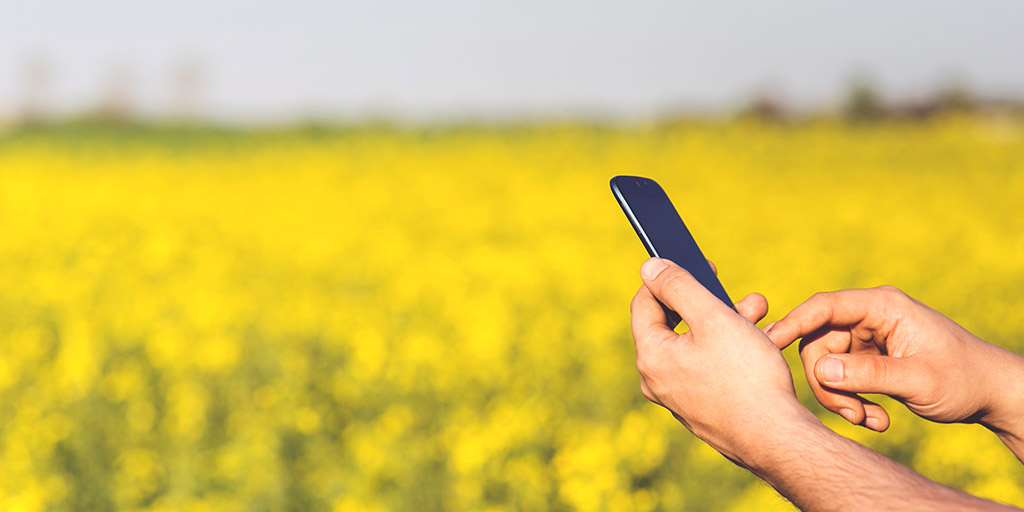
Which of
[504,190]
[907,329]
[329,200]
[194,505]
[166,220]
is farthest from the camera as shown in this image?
[504,190]

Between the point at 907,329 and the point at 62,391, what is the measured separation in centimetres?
327

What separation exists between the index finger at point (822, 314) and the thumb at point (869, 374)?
0.21 feet

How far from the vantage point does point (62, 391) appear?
3475 millimetres

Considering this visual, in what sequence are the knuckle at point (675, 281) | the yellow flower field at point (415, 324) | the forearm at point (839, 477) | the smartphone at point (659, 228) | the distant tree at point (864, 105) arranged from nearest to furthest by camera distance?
the forearm at point (839, 477) → the knuckle at point (675, 281) → the smartphone at point (659, 228) → the yellow flower field at point (415, 324) → the distant tree at point (864, 105)

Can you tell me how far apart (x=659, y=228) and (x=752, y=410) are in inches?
12.1

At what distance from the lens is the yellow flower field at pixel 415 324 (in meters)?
2.69

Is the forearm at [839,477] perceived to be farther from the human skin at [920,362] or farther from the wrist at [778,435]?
the human skin at [920,362]

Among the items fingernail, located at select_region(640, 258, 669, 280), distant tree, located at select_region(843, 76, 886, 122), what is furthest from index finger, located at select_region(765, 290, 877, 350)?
distant tree, located at select_region(843, 76, 886, 122)

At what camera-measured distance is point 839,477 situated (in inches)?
34.6

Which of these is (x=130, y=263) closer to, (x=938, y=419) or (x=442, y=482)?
(x=442, y=482)

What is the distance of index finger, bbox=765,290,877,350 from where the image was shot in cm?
117

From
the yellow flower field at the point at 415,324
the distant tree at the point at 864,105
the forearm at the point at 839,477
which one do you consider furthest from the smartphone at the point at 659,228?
the distant tree at the point at 864,105

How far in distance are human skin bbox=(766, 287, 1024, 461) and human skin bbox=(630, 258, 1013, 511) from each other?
21 cm

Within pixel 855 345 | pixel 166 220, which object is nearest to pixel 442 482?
pixel 855 345
